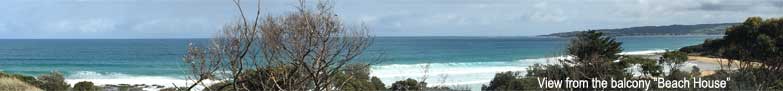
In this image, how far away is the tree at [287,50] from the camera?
645 centimetres

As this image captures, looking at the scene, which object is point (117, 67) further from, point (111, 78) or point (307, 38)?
point (307, 38)

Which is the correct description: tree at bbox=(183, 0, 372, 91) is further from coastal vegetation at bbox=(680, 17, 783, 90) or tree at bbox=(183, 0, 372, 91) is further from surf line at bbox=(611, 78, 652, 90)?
coastal vegetation at bbox=(680, 17, 783, 90)

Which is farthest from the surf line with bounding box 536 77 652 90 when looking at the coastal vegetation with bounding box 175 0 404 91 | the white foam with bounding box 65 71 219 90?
the white foam with bounding box 65 71 219 90

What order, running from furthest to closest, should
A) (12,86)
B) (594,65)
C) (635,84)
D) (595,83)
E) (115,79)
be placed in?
(115,79), (12,86), (594,65), (595,83), (635,84)

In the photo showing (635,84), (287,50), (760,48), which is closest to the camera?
(287,50)

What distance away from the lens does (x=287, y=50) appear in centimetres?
679

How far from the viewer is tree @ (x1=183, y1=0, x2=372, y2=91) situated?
6445 millimetres

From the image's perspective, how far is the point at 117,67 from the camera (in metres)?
47.5

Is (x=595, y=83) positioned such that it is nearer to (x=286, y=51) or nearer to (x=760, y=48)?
(x=760, y=48)

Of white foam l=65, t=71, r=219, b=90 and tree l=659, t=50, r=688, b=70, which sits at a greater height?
tree l=659, t=50, r=688, b=70

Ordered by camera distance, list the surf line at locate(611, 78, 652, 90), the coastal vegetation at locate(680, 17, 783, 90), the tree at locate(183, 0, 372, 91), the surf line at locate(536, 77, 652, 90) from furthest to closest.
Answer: the coastal vegetation at locate(680, 17, 783, 90), the surf line at locate(536, 77, 652, 90), the surf line at locate(611, 78, 652, 90), the tree at locate(183, 0, 372, 91)

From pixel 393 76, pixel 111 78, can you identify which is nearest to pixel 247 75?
pixel 393 76

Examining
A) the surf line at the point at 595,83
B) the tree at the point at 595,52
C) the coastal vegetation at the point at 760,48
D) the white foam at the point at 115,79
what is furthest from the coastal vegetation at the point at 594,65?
the white foam at the point at 115,79

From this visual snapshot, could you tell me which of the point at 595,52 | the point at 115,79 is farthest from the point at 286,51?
the point at 115,79
